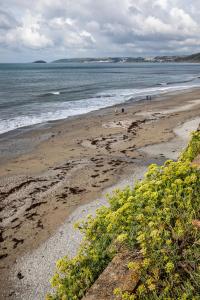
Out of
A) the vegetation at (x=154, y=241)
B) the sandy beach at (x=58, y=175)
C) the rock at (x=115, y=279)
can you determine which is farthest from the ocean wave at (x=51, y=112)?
the rock at (x=115, y=279)

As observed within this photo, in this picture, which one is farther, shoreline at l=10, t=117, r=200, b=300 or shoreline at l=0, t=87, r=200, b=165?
shoreline at l=0, t=87, r=200, b=165

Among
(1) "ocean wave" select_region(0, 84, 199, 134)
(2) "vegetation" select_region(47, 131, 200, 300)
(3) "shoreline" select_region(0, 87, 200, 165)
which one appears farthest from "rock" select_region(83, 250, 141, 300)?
(1) "ocean wave" select_region(0, 84, 199, 134)

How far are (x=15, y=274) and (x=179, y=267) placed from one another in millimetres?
5034

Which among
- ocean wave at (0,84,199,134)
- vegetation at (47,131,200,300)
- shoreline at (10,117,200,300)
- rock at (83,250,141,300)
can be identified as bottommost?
shoreline at (10,117,200,300)

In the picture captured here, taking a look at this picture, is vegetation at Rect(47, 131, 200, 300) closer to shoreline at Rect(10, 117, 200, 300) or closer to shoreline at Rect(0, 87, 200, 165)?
shoreline at Rect(10, 117, 200, 300)

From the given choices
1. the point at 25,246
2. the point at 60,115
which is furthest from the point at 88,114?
the point at 25,246

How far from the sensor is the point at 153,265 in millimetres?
4090

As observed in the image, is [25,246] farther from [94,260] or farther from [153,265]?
[153,265]

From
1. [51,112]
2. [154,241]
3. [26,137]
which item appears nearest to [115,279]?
[154,241]

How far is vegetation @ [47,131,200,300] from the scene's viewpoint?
12.7 feet

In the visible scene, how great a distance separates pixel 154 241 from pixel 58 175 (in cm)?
994

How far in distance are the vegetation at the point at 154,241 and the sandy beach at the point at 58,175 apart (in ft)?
9.29

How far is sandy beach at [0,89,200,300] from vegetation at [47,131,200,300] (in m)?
2.83

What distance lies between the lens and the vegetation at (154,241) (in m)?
3.88
